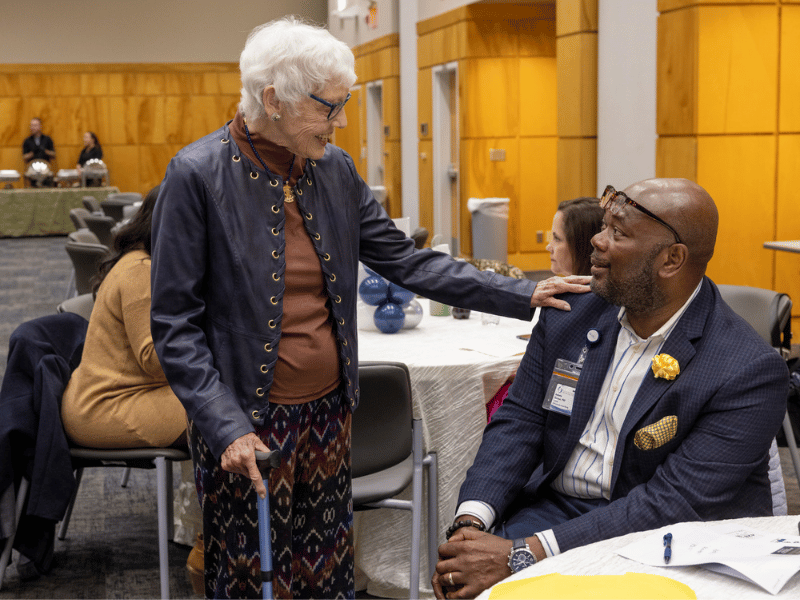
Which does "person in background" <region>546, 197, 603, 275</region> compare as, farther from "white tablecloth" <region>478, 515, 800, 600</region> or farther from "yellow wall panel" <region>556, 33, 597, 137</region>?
"yellow wall panel" <region>556, 33, 597, 137</region>

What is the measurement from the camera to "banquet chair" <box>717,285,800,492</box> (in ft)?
10.6

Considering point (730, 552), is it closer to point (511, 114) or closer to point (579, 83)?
point (579, 83)

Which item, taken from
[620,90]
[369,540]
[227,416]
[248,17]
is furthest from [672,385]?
[248,17]

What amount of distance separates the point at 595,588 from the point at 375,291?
211 cm

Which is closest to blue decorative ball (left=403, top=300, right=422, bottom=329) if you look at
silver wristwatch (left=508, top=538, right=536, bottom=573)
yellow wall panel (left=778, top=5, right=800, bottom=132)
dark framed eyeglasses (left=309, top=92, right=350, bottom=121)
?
dark framed eyeglasses (left=309, top=92, right=350, bottom=121)

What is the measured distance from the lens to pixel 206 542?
74.7 inches

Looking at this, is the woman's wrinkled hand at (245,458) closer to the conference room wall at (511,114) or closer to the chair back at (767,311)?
the chair back at (767,311)

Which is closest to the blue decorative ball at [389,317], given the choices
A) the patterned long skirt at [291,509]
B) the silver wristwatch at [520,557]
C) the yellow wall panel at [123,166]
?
the patterned long skirt at [291,509]

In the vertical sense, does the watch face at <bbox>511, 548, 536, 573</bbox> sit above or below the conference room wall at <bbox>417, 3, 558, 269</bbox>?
below

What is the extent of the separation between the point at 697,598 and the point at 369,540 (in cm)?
186

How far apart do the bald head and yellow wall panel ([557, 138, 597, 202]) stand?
5.55m

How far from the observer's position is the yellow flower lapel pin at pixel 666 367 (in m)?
1.67

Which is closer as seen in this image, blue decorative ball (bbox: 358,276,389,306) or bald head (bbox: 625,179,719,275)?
bald head (bbox: 625,179,719,275)

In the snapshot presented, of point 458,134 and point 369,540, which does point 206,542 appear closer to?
point 369,540
